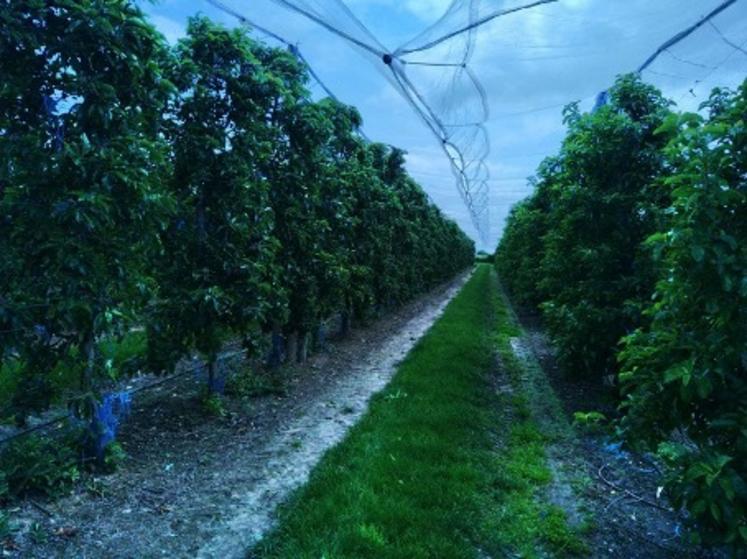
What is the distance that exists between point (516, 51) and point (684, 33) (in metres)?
2.22

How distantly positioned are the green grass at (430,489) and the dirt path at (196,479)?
344 millimetres

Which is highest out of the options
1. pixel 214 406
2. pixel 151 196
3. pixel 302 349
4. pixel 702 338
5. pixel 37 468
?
pixel 151 196

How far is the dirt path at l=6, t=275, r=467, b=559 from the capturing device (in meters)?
4.14

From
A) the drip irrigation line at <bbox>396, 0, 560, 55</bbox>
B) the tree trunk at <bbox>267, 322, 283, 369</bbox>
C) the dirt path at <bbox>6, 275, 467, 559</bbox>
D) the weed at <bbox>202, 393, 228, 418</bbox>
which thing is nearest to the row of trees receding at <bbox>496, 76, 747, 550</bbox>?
the drip irrigation line at <bbox>396, 0, 560, 55</bbox>

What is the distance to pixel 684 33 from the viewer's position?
7.31 meters

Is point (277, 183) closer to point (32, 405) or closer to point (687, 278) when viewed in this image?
point (32, 405)

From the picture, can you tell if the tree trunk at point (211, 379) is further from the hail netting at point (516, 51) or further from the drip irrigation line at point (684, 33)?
the drip irrigation line at point (684, 33)

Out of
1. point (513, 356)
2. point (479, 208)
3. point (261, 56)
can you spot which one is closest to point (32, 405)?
point (261, 56)

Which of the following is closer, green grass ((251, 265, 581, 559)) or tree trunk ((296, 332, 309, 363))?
green grass ((251, 265, 581, 559))

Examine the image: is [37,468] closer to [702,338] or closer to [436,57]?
[702,338]

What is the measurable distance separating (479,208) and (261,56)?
69.0 ft

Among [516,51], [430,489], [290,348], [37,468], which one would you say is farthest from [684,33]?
[37,468]

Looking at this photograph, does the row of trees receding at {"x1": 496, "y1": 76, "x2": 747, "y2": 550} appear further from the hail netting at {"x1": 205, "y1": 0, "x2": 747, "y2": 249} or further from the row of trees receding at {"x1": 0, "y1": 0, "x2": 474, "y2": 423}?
the row of trees receding at {"x1": 0, "y1": 0, "x2": 474, "y2": 423}

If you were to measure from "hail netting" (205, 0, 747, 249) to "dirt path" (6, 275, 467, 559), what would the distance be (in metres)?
5.07
